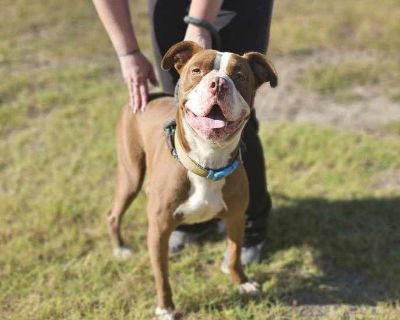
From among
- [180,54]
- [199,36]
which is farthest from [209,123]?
[199,36]

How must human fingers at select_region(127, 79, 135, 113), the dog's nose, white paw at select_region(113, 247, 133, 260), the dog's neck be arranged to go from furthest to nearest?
1. white paw at select_region(113, 247, 133, 260)
2. human fingers at select_region(127, 79, 135, 113)
3. the dog's neck
4. the dog's nose

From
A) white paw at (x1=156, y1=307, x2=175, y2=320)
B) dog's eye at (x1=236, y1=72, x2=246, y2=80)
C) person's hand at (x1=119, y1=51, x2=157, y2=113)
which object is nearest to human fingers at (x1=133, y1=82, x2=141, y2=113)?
person's hand at (x1=119, y1=51, x2=157, y2=113)

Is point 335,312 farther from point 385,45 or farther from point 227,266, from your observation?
point 385,45

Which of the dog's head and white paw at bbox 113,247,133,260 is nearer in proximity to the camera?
the dog's head

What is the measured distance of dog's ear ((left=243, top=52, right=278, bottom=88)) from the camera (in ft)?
8.84

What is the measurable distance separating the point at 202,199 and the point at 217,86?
717mm

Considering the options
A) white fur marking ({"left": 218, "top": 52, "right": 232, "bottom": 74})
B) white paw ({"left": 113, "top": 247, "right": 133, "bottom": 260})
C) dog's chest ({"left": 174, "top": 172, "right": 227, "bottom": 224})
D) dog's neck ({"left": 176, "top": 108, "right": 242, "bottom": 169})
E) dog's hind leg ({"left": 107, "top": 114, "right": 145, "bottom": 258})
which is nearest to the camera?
white fur marking ({"left": 218, "top": 52, "right": 232, "bottom": 74})

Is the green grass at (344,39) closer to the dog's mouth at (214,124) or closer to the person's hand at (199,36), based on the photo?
the person's hand at (199,36)

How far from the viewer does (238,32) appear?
3.24 metres

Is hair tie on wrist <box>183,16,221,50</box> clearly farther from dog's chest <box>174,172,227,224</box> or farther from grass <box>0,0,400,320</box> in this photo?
grass <box>0,0,400,320</box>

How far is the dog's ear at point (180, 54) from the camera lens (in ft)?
Result: 8.87

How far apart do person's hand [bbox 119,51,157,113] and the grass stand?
3.42ft

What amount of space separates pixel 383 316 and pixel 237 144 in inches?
52.8

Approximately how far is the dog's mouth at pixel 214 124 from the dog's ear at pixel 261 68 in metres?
0.34
